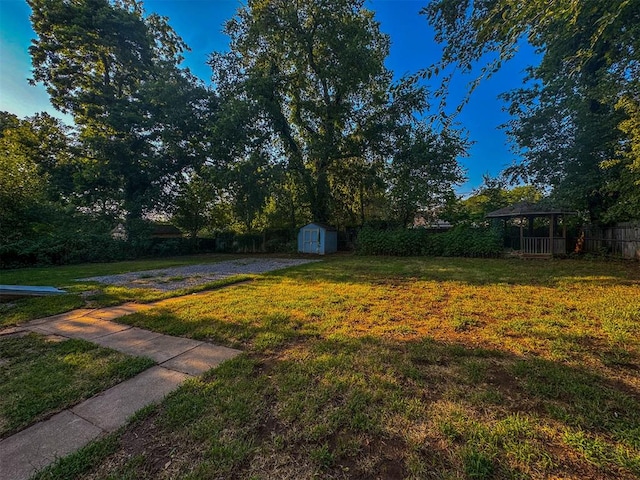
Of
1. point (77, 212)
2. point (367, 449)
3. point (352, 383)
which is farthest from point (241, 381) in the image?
point (77, 212)

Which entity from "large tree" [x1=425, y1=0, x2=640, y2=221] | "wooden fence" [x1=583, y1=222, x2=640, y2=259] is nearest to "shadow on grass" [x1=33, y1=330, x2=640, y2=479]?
"large tree" [x1=425, y1=0, x2=640, y2=221]

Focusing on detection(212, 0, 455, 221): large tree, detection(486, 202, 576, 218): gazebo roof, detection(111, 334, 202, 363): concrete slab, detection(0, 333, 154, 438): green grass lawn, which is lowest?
detection(111, 334, 202, 363): concrete slab

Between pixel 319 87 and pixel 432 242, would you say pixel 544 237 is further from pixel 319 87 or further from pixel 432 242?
pixel 319 87

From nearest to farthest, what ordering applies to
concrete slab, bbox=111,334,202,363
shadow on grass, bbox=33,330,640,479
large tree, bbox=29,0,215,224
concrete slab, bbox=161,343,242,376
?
shadow on grass, bbox=33,330,640,479, concrete slab, bbox=161,343,242,376, concrete slab, bbox=111,334,202,363, large tree, bbox=29,0,215,224

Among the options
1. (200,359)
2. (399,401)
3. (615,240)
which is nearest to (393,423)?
(399,401)

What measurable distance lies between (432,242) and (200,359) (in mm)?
12688

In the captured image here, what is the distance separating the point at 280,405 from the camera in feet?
6.25

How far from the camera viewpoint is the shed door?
16.0m

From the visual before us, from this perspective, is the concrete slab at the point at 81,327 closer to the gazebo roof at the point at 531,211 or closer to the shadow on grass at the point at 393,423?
the shadow on grass at the point at 393,423

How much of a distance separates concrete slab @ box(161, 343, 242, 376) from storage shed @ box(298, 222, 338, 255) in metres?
13.0

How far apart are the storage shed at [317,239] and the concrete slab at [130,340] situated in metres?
12.6

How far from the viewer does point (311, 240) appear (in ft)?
53.1

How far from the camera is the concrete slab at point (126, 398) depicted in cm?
181

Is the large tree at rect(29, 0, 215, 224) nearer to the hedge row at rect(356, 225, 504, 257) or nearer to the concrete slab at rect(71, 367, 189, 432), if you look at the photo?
the hedge row at rect(356, 225, 504, 257)
